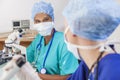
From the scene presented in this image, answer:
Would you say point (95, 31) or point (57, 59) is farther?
point (57, 59)

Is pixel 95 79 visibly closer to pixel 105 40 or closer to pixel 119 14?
pixel 105 40

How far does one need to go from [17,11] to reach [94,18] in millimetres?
2338

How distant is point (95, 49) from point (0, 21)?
2.42 metres

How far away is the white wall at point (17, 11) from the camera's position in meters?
3.12

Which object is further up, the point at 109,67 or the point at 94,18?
the point at 94,18

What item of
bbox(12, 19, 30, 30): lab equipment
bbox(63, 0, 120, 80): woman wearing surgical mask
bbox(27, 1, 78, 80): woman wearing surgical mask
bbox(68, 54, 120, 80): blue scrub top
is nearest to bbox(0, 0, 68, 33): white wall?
bbox(12, 19, 30, 30): lab equipment

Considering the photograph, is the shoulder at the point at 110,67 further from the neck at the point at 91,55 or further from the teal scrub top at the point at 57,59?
the teal scrub top at the point at 57,59

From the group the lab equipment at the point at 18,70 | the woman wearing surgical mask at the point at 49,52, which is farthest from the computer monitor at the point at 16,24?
the lab equipment at the point at 18,70

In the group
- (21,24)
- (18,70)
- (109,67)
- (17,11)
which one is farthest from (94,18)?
(17,11)

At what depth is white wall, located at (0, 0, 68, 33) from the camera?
312 cm

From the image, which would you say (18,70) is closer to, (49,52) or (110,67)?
(110,67)

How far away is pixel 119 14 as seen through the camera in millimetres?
991

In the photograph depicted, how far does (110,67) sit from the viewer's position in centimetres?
90

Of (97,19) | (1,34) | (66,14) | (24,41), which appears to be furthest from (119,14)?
(1,34)
